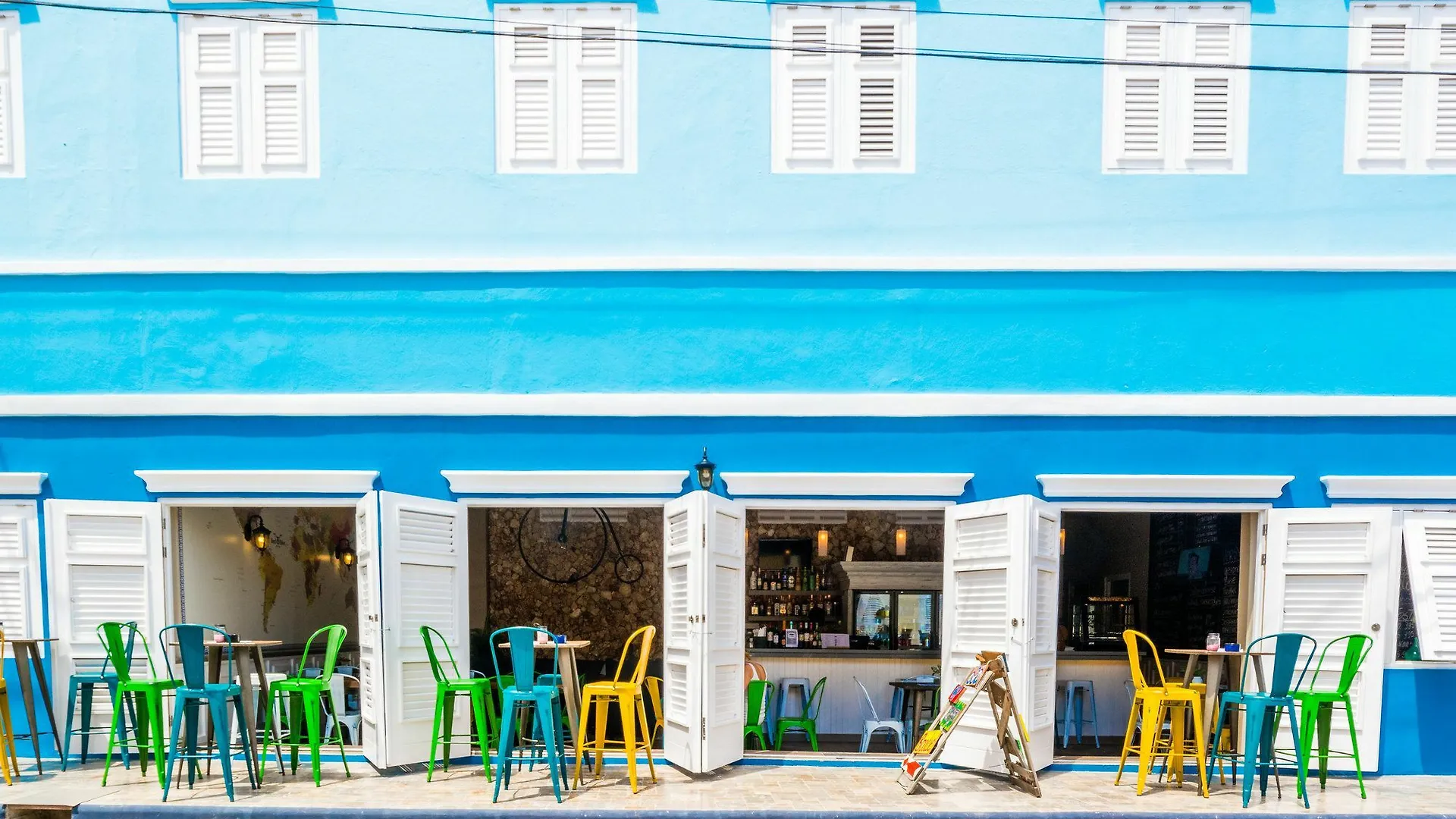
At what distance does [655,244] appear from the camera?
9.31m

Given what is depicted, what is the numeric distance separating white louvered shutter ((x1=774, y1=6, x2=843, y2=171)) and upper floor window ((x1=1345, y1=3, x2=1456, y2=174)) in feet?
12.2

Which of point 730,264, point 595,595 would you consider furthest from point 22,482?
point 595,595

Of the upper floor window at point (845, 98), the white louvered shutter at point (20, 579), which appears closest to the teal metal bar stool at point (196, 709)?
the white louvered shutter at point (20, 579)

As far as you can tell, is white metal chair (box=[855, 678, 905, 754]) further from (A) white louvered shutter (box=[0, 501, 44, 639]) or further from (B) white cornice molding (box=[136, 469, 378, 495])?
(A) white louvered shutter (box=[0, 501, 44, 639])

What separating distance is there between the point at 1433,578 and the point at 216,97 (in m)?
9.32

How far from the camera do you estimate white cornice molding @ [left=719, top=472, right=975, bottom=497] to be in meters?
9.05

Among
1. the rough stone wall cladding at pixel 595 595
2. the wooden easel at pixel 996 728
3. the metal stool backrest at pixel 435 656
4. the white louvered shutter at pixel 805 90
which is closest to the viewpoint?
the wooden easel at pixel 996 728

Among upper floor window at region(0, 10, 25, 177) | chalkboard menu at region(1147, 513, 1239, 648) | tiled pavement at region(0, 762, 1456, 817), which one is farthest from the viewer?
chalkboard menu at region(1147, 513, 1239, 648)

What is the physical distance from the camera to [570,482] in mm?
9094

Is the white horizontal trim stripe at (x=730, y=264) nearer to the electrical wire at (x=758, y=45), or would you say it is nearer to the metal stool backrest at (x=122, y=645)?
the electrical wire at (x=758, y=45)

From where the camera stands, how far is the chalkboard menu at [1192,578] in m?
12.1

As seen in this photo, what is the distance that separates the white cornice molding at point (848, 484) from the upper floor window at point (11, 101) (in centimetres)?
574

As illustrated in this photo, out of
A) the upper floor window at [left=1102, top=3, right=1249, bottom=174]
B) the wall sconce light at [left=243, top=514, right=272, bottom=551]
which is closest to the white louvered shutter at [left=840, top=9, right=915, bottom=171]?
the upper floor window at [left=1102, top=3, right=1249, bottom=174]

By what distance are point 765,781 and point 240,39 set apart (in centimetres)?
651
